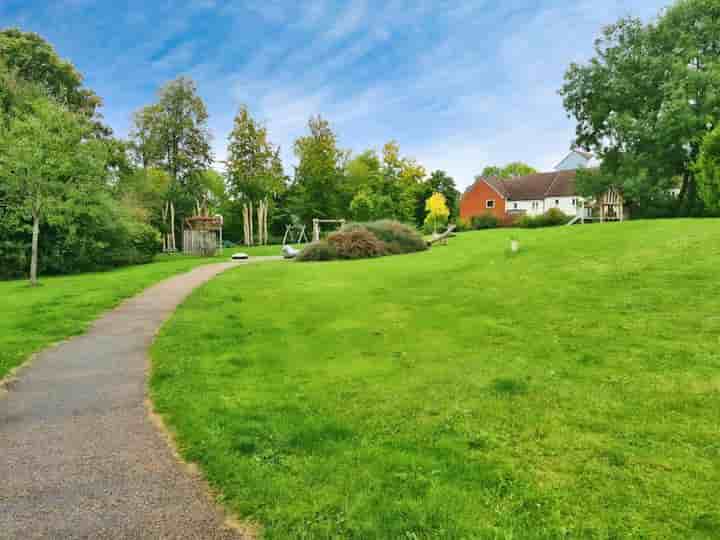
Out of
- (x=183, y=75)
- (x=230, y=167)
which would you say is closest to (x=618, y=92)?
(x=230, y=167)

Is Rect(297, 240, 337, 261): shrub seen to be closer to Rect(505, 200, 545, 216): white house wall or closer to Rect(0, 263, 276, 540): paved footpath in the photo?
Rect(0, 263, 276, 540): paved footpath

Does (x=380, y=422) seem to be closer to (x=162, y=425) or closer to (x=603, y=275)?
(x=162, y=425)

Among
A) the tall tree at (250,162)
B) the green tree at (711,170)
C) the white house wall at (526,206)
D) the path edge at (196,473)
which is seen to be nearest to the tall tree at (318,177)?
the tall tree at (250,162)

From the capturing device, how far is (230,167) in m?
38.6

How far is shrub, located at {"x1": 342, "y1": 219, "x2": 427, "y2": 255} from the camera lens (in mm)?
22875

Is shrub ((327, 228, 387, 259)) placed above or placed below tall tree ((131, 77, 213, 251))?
below

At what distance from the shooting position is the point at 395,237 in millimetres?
23562

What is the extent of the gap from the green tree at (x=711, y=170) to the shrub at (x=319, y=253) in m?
17.4

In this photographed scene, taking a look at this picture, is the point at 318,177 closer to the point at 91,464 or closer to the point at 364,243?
the point at 364,243

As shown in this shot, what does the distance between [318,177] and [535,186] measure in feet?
91.1

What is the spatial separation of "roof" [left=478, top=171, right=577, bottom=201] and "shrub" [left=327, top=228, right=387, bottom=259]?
37074mm

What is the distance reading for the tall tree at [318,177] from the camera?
4362 centimetres

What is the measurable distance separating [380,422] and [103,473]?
2388 millimetres

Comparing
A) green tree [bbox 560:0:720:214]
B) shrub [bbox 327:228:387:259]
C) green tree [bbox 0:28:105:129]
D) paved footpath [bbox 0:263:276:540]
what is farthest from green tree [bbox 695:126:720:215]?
green tree [bbox 0:28:105:129]
